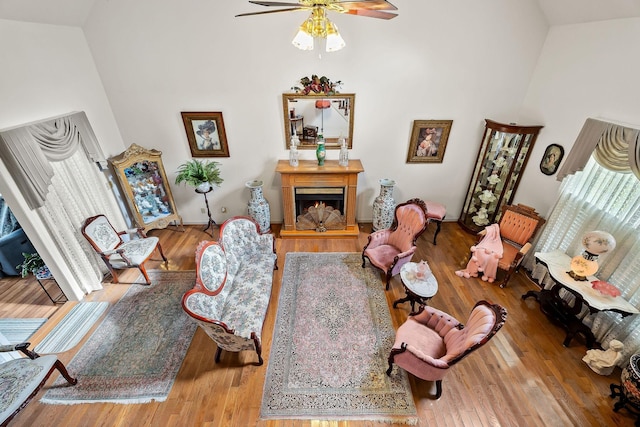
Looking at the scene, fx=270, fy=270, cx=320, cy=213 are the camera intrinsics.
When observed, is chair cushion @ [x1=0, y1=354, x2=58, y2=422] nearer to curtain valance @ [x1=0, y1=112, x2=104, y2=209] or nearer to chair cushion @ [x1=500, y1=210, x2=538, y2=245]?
curtain valance @ [x1=0, y1=112, x2=104, y2=209]

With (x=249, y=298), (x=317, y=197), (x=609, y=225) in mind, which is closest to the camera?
(x=609, y=225)

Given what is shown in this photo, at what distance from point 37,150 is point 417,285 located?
4.78 m

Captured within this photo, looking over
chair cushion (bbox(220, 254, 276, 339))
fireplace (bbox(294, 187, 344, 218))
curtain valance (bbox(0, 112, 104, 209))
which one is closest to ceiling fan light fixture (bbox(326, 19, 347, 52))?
chair cushion (bbox(220, 254, 276, 339))

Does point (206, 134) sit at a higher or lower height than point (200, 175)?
higher

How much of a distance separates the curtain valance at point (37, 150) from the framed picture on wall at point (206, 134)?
145cm

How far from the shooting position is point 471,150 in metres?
4.90

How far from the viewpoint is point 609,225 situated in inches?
123

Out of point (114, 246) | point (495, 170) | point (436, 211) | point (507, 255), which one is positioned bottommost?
point (507, 255)

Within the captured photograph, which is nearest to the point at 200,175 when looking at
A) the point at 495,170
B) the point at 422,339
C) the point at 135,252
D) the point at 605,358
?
the point at 135,252

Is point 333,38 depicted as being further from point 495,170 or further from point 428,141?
point 495,170

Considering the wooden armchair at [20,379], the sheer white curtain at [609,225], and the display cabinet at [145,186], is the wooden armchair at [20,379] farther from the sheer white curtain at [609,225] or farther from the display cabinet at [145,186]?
the sheer white curtain at [609,225]

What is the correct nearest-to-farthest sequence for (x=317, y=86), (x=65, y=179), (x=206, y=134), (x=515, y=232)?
(x=65, y=179) < (x=515, y=232) < (x=317, y=86) < (x=206, y=134)

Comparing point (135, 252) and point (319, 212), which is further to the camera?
point (319, 212)

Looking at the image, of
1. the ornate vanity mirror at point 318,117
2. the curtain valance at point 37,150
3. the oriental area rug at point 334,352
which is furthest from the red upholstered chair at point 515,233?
the curtain valance at point 37,150
